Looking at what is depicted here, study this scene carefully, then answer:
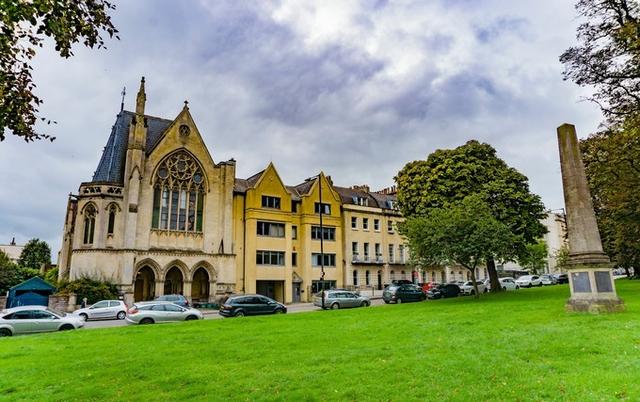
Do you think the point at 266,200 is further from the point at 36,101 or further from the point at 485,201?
the point at 36,101

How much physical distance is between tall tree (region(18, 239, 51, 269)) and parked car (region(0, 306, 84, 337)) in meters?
73.5

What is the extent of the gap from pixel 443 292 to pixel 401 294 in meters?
4.76

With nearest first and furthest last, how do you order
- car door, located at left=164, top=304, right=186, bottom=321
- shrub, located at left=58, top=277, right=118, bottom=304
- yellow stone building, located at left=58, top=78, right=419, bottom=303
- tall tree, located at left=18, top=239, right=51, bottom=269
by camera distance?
car door, located at left=164, top=304, right=186, bottom=321, shrub, located at left=58, top=277, right=118, bottom=304, yellow stone building, located at left=58, top=78, right=419, bottom=303, tall tree, located at left=18, top=239, right=51, bottom=269

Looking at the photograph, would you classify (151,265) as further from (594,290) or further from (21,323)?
(594,290)

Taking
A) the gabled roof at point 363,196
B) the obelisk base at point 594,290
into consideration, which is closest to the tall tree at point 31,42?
the obelisk base at point 594,290

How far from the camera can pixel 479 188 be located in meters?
34.0

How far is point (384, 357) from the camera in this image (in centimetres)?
1151

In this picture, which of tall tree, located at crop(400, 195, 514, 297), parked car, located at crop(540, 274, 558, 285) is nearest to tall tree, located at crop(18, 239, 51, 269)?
tall tree, located at crop(400, 195, 514, 297)

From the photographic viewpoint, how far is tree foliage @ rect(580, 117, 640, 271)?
26041 millimetres

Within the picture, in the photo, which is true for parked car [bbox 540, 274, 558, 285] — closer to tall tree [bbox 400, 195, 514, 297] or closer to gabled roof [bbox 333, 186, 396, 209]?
gabled roof [bbox 333, 186, 396, 209]

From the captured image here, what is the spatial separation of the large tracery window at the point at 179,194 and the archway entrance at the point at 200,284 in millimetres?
4554

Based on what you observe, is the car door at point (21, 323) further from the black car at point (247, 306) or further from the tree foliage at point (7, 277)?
the tree foliage at point (7, 277)

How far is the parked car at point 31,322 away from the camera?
23781 mm

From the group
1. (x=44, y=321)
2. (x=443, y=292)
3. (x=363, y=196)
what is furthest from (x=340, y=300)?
(x=363, y=196)
